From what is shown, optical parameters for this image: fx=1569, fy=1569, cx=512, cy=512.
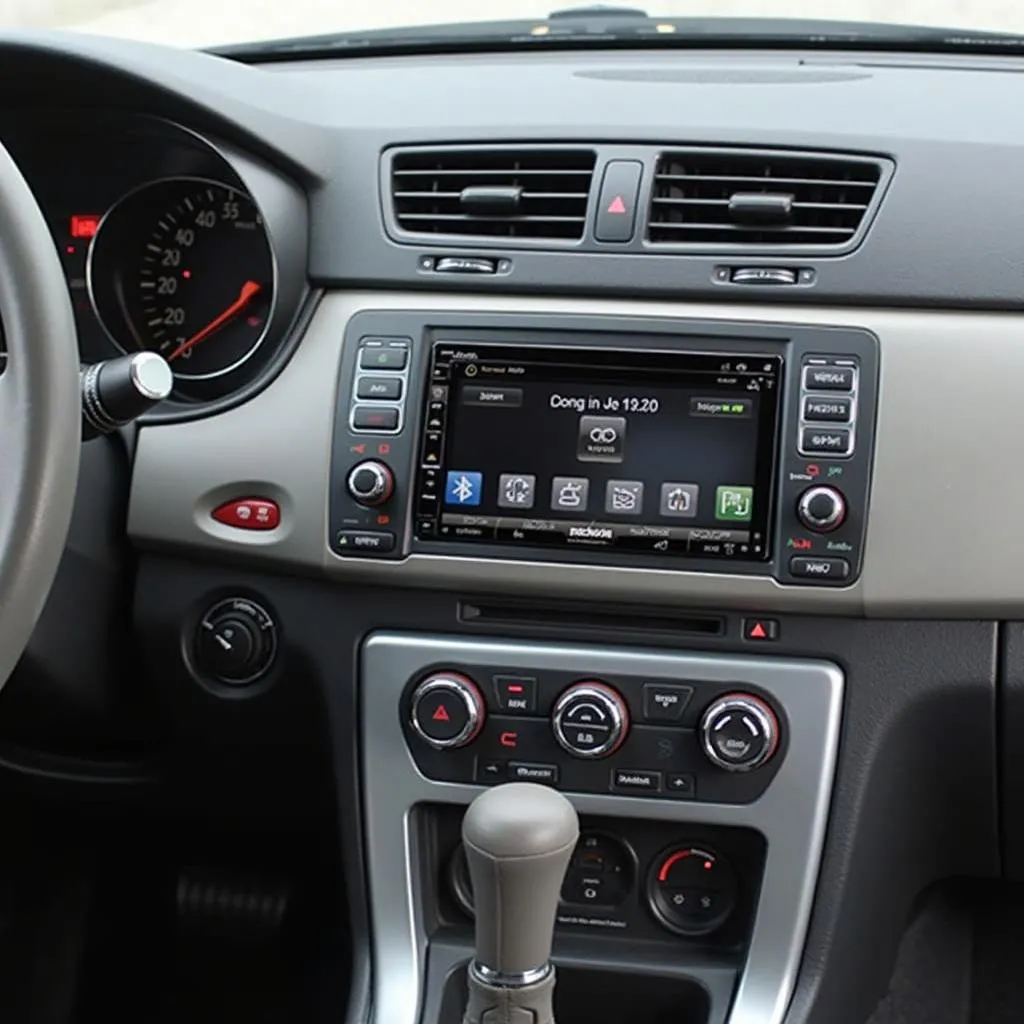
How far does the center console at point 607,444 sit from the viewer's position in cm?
132

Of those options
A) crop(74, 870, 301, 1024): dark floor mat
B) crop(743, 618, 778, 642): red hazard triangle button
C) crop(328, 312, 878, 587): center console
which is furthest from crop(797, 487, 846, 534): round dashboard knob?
crop(74, 870, 301, 1024): dark floor mat

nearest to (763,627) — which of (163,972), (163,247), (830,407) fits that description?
(830,407)

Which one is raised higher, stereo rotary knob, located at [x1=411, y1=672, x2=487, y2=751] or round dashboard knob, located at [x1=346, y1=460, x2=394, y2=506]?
round dashboard knob, located at [x1=346, y1=460, x2=394, y2=506]

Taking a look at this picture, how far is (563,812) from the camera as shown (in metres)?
1.15

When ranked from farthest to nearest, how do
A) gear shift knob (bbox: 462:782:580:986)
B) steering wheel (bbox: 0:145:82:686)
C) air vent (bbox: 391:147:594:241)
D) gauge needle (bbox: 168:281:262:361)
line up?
gauge needle (bbox: 168:281:262:361)
air vent (bbox: 391:147:594:241)
gear shift knob (bbox: 462:782:580:986)
steering wheel (bbox: 0:145:82:686)

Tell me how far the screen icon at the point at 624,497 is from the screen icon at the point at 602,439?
0.02 meters

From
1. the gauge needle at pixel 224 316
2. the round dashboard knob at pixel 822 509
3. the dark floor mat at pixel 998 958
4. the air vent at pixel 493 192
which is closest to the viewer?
the round dashboard knob at pixel 822 509

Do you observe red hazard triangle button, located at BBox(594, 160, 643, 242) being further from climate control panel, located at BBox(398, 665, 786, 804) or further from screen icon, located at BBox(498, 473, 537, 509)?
climate control panel, located at BBox(398, 665, 786, 804)

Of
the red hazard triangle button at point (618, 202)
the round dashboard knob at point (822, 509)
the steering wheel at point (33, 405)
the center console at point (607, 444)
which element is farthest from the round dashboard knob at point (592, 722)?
the steering wheel at point (33, 405)

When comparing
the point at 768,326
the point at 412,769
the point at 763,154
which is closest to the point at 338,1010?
the point at 412,769

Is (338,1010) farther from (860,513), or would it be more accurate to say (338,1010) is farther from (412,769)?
(860,513)

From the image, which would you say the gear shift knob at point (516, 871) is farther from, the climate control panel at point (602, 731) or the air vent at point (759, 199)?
the air vent at point (759, 199)

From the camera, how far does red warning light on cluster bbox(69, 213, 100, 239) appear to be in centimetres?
158

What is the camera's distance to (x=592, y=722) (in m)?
1.38
